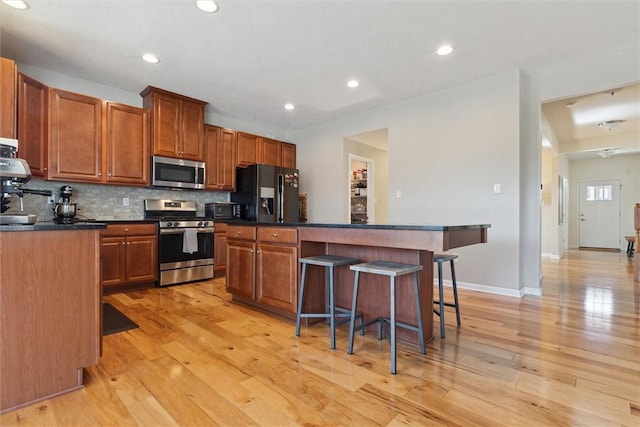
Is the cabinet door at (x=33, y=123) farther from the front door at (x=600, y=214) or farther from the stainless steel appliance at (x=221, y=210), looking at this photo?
the front door at (x=600, y=214)

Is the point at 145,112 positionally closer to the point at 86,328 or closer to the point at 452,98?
the point at 86,328

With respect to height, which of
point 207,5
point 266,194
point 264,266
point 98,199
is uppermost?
point 207,5

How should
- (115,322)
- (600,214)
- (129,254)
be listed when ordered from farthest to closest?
(600,214) < (129,254) < (115,322)

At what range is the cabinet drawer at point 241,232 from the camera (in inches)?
113

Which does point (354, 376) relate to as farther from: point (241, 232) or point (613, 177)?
point (613, 177)

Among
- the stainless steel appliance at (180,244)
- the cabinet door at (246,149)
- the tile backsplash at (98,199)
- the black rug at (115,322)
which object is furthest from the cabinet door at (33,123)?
the cabinet door at (246,149)

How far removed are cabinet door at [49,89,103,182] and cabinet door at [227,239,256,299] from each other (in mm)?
1956

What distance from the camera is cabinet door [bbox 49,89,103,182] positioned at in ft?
10.8

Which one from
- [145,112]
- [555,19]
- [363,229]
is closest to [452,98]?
[555,19]

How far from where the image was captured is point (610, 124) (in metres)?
5.54

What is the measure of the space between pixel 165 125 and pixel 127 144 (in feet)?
1.71

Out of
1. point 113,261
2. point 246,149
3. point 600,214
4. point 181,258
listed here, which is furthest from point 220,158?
point 600,214

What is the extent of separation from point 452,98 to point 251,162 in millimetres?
3164

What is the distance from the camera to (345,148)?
5.30m
